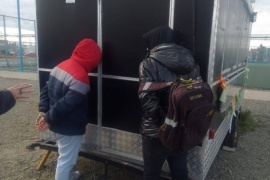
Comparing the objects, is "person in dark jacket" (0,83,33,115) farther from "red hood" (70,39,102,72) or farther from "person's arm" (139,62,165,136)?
"person's arm" (139,62,165,136)

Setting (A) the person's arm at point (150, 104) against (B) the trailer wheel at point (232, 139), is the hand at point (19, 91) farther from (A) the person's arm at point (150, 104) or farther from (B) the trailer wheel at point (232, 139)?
(B) the trailer wheel at point (232, 139)

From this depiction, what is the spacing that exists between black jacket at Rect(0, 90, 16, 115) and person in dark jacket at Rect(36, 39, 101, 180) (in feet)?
1.67

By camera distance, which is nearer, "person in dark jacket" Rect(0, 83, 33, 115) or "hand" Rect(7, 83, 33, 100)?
"person in dark jacket" Rect(0, 83, 33, 115)

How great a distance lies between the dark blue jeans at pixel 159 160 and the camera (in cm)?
238

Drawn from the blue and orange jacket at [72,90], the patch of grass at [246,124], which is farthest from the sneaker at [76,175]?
the patch of grass at [246,124]

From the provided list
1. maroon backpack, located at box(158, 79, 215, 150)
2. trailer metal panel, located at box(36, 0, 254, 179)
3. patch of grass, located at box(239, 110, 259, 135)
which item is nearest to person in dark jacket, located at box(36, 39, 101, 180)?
trailer metal panel, located at box(36, 0, 254, 179)

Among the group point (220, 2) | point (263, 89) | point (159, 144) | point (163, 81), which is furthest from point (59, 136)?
point (263, 89)

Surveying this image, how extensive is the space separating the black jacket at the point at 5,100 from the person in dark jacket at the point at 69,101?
0.51 metres

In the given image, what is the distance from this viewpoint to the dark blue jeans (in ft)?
7.80

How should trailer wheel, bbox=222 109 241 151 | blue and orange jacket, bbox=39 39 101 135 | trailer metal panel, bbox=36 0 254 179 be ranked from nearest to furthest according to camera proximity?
1. trailer metal panel, bbox=36 0 254 179
2. blue and orange jacket, bbox=39 39 101 135
3. trailer wheel, bbox=222 109 241 151

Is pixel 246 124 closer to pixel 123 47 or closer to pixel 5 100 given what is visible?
pixel 123 47

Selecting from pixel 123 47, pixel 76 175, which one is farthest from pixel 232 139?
pixel 123 47

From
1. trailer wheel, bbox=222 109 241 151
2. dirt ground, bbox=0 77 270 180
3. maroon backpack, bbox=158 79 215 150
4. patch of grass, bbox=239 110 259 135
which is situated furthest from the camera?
patch of grass, bbox=239 110 259 135

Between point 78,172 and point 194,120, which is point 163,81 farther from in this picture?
point 78,172
